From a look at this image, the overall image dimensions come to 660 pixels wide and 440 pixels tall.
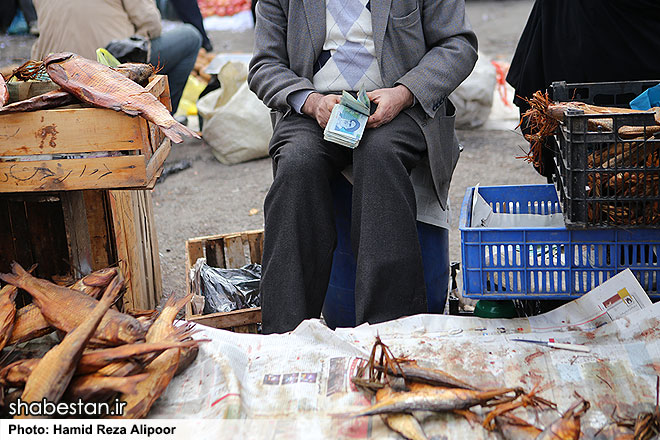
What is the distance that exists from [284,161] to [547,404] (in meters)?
1.23

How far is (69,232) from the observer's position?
2896 mm

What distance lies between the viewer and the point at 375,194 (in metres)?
2.64

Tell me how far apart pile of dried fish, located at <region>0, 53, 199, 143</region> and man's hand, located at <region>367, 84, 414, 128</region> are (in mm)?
665

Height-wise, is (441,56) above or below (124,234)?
above

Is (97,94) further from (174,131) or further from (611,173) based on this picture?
(611,173)

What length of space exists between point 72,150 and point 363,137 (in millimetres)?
998

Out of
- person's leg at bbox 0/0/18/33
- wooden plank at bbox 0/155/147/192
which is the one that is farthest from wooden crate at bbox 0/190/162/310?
person's leg at bbox 0/0/18/33

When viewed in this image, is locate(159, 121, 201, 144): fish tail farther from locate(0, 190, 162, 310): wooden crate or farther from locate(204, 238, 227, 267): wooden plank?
locate(204, 238, 227, 267): wooden plank

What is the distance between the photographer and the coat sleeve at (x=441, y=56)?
2.80m

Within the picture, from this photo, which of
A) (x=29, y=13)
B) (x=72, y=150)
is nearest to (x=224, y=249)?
(x=72, y=150)

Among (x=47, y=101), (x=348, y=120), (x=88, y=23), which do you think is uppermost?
(x=88, y=23)

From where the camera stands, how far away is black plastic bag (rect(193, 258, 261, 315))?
310 cm

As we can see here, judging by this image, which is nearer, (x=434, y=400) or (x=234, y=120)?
(x=434, y=400)

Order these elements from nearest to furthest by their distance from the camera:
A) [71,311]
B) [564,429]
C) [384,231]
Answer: [564,429] < [71,311] < [384,231]
